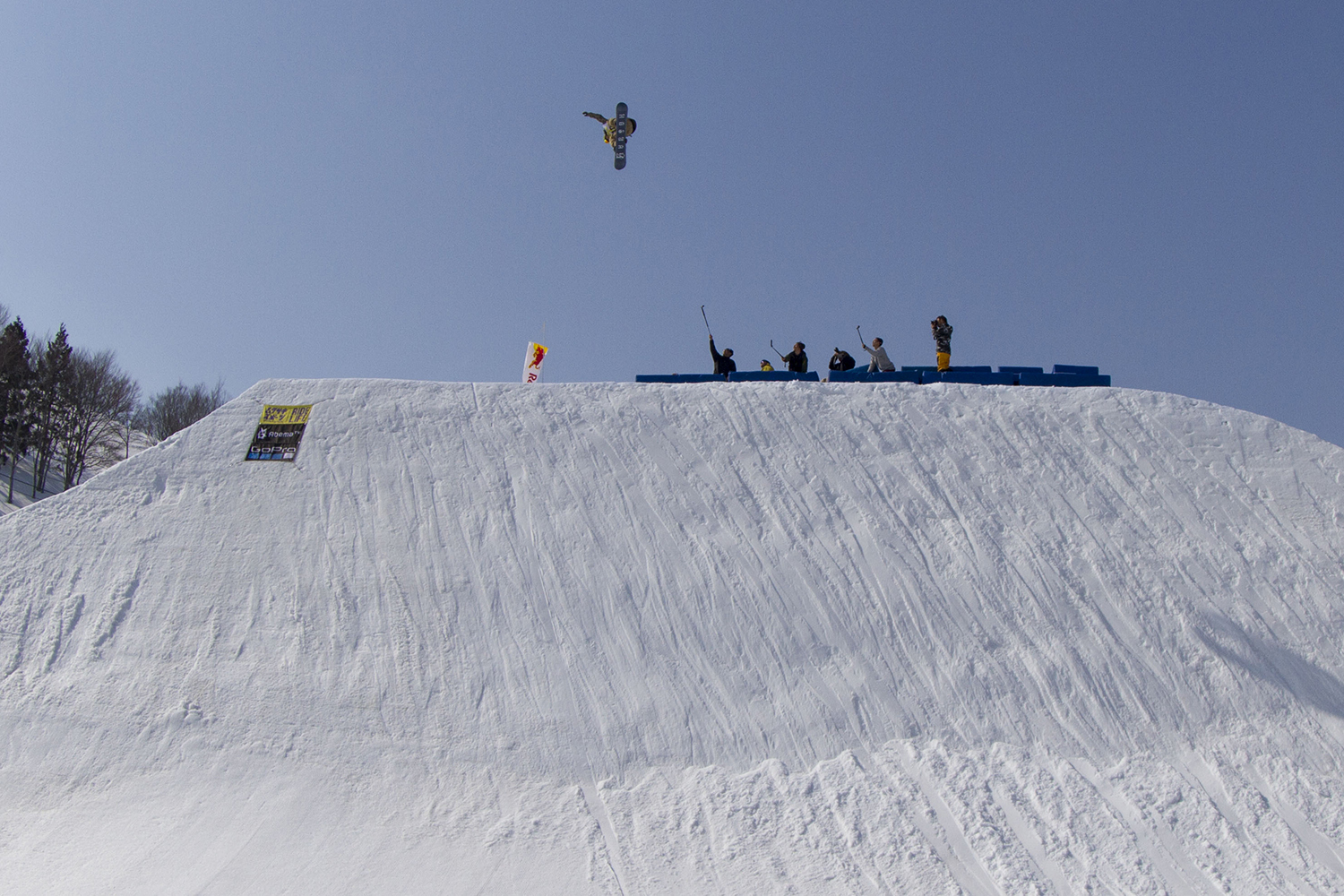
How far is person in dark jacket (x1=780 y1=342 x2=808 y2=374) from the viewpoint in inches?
609

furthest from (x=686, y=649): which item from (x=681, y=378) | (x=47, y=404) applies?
(x=47, y=404)

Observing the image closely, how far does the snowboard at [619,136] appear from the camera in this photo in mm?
15156

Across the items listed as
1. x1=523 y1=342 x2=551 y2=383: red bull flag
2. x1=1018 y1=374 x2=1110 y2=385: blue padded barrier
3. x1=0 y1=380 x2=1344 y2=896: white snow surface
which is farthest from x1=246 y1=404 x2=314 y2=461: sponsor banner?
x1=1018 y1=374 x2=1110 y2=385: blue padded barrier

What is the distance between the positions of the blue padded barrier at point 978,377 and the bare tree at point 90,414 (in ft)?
106

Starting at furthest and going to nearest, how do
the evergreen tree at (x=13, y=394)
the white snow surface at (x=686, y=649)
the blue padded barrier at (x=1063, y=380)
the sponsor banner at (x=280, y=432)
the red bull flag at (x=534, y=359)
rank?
the evergreen tree at (x=13, y=394) → the red bull flag at (x=534, y=359) → the blue padded barrier at (x=1063, y=380) → the sponsor banner at (x=280, y=432) → the white snow surface at (x=686, y=649)

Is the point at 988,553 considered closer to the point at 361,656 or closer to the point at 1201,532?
the point at 1201,532

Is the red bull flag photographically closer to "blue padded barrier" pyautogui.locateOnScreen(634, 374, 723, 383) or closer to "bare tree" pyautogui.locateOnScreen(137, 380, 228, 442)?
Result: "blue padded barrier" pyautogui.locateOnScreen(634, 374, 723, 383)

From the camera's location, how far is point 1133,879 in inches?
327

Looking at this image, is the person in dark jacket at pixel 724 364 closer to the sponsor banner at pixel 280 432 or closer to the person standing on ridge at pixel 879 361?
the person standing on ridge at pixel 879 361

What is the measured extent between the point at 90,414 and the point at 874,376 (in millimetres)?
33441

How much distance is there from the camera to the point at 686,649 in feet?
35.5

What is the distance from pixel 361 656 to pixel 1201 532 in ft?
35.2

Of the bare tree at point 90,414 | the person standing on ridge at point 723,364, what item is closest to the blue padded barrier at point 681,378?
the person standing on ridge at point 723,364

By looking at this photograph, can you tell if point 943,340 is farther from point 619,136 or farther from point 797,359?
point 619,136
